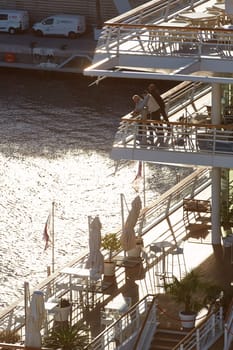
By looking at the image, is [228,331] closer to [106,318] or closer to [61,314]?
[106,318]

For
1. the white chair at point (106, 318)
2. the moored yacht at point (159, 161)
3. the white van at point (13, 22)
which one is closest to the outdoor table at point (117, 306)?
the moored yacht at point (159, 161)

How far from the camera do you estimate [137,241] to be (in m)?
47.1

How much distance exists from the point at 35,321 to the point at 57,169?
27.7 meters

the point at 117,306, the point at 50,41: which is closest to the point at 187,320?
the point at 117,306

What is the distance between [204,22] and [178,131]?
3.70m

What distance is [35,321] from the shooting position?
134 feet

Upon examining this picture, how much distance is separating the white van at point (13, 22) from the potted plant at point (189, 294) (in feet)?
171

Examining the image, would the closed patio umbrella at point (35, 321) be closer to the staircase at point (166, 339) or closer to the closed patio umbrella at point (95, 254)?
the staircase at point (166, 339)

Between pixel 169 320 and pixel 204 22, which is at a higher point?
pixel 204 22

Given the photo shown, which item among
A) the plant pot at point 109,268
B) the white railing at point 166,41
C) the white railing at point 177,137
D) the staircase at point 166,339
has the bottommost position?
the staircase at point 166,339

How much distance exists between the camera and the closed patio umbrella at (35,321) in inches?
1606

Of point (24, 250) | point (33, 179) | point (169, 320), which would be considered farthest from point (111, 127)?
point (169, 320)

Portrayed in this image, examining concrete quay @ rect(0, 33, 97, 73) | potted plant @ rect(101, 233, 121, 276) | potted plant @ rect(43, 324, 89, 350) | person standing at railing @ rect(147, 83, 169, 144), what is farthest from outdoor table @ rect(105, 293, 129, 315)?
concrete quay @ rect(0, 33, 97, 73)

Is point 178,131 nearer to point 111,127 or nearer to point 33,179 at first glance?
point 33,179
